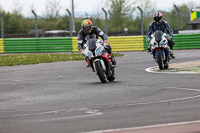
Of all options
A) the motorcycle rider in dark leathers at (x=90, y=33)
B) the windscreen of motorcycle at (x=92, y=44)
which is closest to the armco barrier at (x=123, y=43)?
the motorcycle rider in dark leathers at (x=90, y=33)

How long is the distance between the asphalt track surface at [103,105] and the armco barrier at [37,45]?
1662 cm

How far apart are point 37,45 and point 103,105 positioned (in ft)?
73.4

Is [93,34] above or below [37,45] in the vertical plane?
above

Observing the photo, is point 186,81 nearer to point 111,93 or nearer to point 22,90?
point 111,93

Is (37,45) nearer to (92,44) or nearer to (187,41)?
(187,41)

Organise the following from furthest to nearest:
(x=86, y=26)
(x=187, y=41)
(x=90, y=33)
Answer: (x=187, y=41), (x=90, y=33), (x=86, y=26)

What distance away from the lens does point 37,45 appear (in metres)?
29.6

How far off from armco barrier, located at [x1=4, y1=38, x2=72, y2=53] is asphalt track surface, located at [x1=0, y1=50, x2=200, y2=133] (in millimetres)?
16618

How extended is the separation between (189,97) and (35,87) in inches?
164

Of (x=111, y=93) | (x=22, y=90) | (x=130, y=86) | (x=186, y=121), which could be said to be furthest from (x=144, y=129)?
(x=22, y=90)

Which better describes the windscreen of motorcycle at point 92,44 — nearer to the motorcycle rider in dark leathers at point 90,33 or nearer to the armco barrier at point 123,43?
the motorcycle rider in dark leathers at point 90,33

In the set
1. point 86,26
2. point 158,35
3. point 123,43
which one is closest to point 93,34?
point 86,26

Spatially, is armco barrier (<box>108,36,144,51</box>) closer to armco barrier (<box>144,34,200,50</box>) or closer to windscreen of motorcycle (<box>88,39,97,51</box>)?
armco barrier (<box>144,34,200,50</box>)

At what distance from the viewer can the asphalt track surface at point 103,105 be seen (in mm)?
5855
